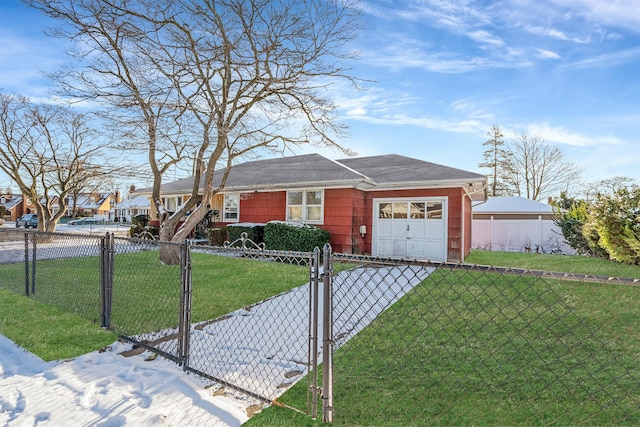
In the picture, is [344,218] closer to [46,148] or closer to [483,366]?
[483,366]

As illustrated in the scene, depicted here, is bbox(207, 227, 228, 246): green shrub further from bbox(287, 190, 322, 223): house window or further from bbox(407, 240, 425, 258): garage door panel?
bbox(407, 240, 425, 258): garage door panel

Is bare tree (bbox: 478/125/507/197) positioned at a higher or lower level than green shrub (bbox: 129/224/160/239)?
higher

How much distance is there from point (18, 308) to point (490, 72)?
37.8 ft

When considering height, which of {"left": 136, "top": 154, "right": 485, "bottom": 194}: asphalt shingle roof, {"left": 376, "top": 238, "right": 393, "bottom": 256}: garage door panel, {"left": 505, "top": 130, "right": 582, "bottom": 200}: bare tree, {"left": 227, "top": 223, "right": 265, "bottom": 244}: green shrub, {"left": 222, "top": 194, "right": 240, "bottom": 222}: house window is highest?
{"left": 505, "top": 130, "right": 582, "bottom": 200}: bare tree

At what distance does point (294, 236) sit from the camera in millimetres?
12180

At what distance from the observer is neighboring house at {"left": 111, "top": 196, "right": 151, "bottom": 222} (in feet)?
128

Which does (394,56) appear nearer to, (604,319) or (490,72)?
(490,72)

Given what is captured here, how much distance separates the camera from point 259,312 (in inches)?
218

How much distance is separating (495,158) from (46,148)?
30984 millimetres

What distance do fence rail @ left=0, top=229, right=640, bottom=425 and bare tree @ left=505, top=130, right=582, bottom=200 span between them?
85.0 ft

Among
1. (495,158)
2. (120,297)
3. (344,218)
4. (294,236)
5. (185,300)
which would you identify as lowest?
(120,297)

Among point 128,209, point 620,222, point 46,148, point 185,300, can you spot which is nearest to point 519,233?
point 620,222

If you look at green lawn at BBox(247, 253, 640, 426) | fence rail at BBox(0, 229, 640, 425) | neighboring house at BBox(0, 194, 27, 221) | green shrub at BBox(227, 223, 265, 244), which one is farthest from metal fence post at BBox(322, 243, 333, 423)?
neighboring house at BBox(0, 194, 27, 221)

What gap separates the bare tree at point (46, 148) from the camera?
19.1m
